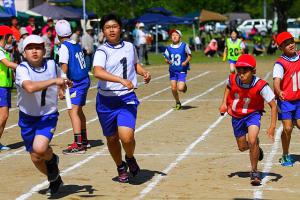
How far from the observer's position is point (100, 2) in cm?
6331

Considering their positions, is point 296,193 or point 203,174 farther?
point 203,174

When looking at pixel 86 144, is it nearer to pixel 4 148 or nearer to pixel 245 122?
pixel 4 148

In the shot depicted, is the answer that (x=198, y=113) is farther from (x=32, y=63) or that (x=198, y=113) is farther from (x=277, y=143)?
(x=32, y=63)

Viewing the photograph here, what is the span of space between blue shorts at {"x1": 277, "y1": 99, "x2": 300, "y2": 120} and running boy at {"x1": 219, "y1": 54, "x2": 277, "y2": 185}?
112 cm

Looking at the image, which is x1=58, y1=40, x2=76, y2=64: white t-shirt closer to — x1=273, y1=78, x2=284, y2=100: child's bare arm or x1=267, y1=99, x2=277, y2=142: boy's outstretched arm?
x1=273, y1=78, x2=284, y2=100: child's bare arm

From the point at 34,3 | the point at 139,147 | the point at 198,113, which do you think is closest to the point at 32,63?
the point at 139,147

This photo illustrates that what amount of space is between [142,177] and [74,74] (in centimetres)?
288

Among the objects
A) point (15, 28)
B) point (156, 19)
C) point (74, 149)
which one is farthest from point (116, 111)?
point (156, 19)

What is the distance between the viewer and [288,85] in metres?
10.6

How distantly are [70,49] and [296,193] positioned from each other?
16.0 ft

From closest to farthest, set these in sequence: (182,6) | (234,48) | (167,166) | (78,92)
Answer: (167,166) < (78,92) < (234,48) < (182,6)

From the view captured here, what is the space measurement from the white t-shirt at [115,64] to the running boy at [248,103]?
125cm

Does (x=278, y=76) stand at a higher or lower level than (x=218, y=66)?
higher

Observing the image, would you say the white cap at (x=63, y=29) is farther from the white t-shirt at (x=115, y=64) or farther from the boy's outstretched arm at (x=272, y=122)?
the boy's outstretched arm at (x=272, y=122)
